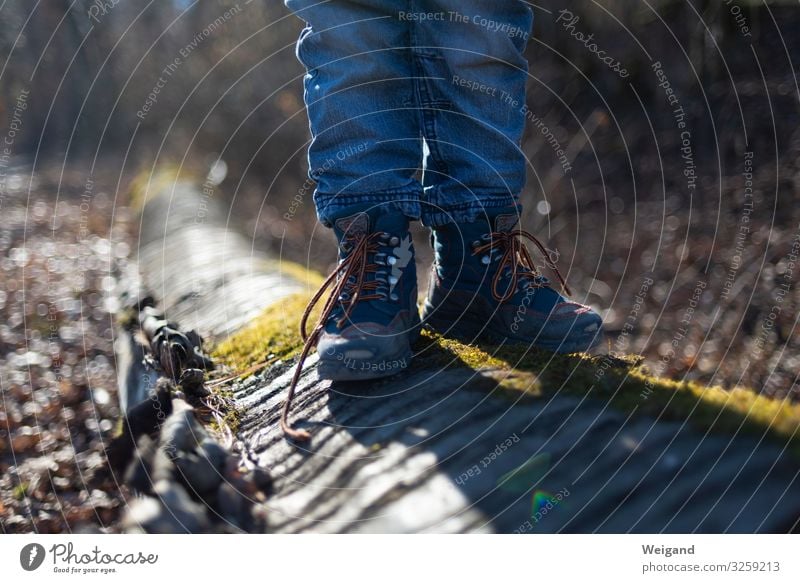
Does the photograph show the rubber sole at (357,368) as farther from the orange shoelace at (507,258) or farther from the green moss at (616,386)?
the orange shoelace at (507,258)

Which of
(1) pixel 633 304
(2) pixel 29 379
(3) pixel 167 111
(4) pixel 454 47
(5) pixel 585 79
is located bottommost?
(2) pixel 29 379

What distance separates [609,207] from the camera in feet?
17.9

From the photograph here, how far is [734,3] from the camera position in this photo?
487 cm

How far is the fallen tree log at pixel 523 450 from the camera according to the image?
55.3 inches

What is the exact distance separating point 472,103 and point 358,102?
1.09 ft

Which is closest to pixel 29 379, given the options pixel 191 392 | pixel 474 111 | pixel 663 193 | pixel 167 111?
pixel 191 392

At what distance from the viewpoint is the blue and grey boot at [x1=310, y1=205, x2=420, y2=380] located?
1.88 meters

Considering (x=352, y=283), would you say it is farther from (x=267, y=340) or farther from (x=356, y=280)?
(x=267, y=340)

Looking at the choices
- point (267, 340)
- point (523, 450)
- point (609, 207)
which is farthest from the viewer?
point (609, 207)

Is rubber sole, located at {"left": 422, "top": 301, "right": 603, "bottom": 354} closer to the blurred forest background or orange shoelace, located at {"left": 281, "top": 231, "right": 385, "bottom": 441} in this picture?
orange shoelace, located at {"left": 281, "top": 231, "right": 385, "bottom": 441}

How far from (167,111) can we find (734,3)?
8.36 meters

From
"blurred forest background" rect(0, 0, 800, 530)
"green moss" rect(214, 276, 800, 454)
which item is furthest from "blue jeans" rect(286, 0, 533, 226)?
"blurred forest background" rect(0, 0, 800, 530)

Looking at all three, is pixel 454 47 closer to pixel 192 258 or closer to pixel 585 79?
pixel 192 258

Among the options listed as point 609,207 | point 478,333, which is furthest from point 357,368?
point 609,207
